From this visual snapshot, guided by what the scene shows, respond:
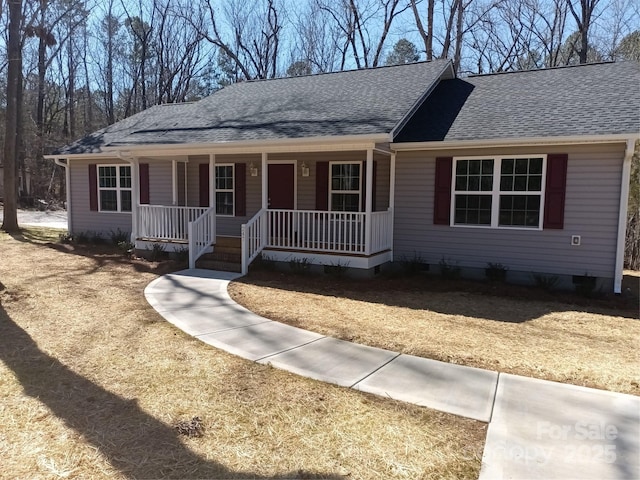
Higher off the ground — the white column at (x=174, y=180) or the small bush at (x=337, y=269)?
the white column at (x=174, y=180)

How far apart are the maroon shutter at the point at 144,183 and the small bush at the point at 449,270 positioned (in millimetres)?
8183

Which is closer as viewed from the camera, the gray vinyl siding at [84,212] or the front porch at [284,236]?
the front porch at [284,236]

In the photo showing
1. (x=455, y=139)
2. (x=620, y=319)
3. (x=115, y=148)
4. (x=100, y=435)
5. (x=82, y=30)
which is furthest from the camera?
(x=82, y=30)

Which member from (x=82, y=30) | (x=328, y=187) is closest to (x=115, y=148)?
(x=328, y=187)

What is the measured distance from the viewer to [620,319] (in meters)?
6.47

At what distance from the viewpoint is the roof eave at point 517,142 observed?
7160 mm

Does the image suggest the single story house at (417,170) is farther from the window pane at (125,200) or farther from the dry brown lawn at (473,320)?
the dry brown lawn at (473,320)

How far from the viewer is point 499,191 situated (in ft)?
27.6

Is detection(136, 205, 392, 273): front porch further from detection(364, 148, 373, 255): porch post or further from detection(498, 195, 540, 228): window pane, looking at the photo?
detection(498, 195, 540, 228): window pane

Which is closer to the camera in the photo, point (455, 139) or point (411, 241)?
point (455, 139)

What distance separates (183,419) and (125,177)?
428 inches

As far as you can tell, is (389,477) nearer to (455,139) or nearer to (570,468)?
(570,468)

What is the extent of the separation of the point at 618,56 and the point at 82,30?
31.2 metres

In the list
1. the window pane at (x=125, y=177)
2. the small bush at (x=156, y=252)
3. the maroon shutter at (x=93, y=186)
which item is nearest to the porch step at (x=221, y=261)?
the small bush at (x=156, y=252)
